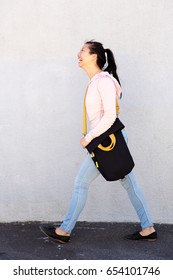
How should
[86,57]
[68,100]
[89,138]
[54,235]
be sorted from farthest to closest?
[68,100], [54,235], [86,57], [89,138]

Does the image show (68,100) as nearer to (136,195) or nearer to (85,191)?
(85,191)

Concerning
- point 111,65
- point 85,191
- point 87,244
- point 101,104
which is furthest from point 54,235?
point 111,65

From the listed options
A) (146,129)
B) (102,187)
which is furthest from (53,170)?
(146,129)

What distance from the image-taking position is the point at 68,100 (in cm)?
616

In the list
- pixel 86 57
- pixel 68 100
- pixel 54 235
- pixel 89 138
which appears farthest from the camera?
pixel 68 100

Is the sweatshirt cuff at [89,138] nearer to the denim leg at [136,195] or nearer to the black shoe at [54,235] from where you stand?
the denim leg at [136,195]

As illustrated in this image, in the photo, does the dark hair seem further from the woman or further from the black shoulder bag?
the black shoulder bag

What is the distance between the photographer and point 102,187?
20.6ft

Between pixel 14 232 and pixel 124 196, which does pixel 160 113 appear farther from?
pixel 14 232

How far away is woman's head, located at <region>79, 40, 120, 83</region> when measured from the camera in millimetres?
5535

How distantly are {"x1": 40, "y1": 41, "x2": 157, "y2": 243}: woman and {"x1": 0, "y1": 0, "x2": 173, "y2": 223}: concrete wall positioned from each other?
1.30 feet

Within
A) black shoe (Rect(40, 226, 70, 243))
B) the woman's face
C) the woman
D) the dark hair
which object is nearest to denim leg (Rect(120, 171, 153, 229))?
the woman

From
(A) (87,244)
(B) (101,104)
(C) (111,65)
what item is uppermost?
(C) (111,65)

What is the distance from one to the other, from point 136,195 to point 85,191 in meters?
0.43
